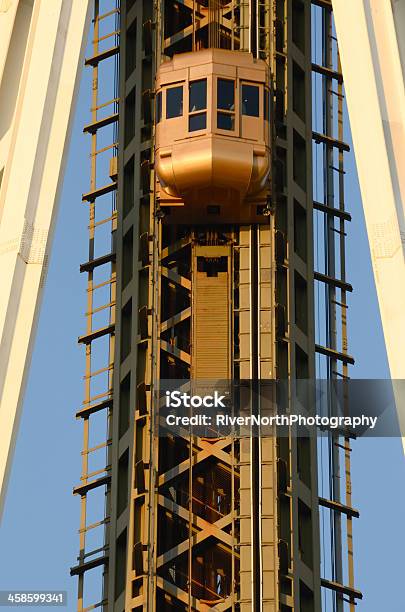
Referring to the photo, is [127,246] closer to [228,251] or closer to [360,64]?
[228,251]

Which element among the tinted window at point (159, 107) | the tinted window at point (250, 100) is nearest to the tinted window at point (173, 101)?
the tinted window at point (159, 107)

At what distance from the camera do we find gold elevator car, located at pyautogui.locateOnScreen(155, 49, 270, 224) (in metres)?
38.1

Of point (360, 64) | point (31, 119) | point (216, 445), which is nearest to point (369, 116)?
point (360, 64)

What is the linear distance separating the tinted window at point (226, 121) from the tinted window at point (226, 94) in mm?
182

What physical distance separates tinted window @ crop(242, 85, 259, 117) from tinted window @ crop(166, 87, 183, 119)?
1.18 metres

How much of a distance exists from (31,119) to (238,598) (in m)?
9.61

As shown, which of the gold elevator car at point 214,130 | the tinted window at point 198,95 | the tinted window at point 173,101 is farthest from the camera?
the tinted window at point 173,101

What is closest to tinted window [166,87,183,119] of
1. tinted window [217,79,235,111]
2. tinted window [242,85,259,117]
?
tinted window [217,79,235,111]

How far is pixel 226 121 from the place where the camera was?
126 feet

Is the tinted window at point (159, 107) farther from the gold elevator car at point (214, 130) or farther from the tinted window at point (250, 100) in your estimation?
the tinted window at point (250, 100)

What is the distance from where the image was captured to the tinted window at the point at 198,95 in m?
38.4

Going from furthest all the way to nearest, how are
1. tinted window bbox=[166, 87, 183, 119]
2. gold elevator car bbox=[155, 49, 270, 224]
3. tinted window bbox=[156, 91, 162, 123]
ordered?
tinted window bbox=[156, 91, 162, 123] → tinted window bbox=[166, 87, 183, 119] → gold elevator car bbox=[155, 49, 270, 224]

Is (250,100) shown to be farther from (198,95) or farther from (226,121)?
(198,95)

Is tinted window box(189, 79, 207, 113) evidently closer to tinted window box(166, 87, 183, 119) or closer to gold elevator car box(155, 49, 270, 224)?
gold elevator car box(155, 49, 270, 224)
